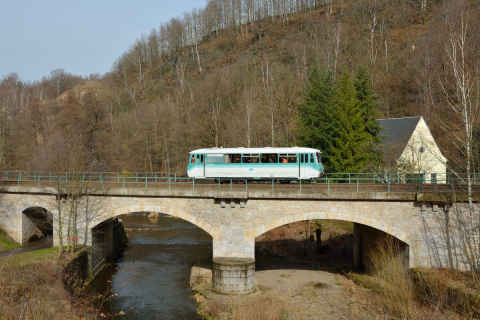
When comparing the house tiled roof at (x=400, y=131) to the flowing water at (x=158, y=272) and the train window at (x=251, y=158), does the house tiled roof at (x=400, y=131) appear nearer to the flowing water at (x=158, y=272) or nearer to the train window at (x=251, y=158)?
the train window at (x=251, y=158)

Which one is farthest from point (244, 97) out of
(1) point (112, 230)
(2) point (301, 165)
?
(1) point (112, 230)

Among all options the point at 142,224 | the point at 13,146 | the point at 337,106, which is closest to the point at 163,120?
the point at 142,224

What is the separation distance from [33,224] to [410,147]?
3218cm

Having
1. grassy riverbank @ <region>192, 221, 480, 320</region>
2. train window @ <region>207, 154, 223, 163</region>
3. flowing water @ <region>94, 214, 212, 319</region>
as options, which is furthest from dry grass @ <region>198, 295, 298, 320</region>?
train window @ <region>207, 154, 223, 163</region>

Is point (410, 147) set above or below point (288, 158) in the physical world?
above

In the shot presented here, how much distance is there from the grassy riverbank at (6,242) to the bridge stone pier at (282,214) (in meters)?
5.74

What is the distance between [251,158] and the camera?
25.6m

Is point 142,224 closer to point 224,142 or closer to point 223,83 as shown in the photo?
point 224,142

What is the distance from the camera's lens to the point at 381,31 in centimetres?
6619

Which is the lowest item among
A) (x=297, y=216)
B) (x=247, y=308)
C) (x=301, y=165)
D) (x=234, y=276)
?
(x=247, y=308)

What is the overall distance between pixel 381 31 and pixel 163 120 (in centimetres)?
4246

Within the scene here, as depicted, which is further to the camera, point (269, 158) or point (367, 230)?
point (269, 158)

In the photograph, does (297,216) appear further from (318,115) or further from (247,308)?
(318,115)

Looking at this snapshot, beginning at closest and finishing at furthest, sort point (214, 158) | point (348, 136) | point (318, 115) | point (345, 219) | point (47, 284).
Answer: point (47, 284) → point (345, 219) → point (214, 158) → point (348, 136) → point (318, 115)
